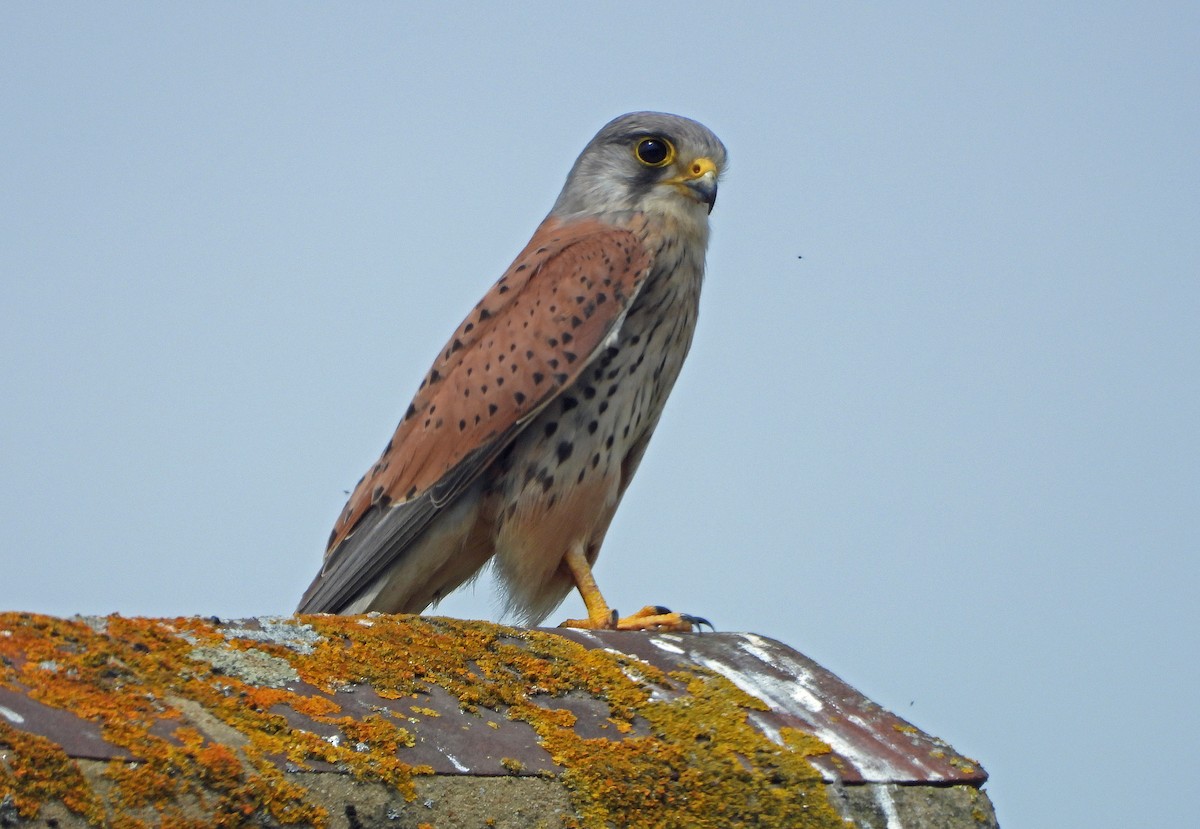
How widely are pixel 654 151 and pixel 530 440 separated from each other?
4.40ft

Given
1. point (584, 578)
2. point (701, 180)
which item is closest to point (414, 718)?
point (584, 578)

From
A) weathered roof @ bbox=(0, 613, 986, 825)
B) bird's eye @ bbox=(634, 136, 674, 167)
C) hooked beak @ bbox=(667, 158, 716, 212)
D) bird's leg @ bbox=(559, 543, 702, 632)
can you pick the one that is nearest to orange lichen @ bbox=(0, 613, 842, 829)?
weathered roof @ bbox=(0, 613, 986, 825)

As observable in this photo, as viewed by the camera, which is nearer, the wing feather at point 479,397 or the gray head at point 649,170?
the wing feather at point 479,397

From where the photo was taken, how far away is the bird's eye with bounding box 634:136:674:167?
17.9 ft

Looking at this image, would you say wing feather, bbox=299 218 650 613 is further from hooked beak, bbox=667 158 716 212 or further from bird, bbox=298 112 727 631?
hooked beak, bbox=667 158 716 212

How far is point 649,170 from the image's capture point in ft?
17.8

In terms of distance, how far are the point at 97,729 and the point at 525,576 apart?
2727 mm

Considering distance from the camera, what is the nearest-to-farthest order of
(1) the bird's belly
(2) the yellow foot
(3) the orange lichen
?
(3) the orange lichen < (2) the yellow foot < (1) the bird's belly

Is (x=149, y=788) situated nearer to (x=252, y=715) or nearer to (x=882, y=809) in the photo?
(x=252, y=715)

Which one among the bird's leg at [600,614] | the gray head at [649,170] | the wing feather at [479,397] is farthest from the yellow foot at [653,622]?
the gray head at [649,170]

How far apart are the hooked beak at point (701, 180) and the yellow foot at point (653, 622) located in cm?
162

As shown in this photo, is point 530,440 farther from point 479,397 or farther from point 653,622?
point 653,622

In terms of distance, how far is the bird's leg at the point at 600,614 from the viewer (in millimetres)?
4211

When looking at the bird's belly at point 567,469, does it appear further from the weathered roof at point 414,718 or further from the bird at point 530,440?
the weathered roof at point 414,718
